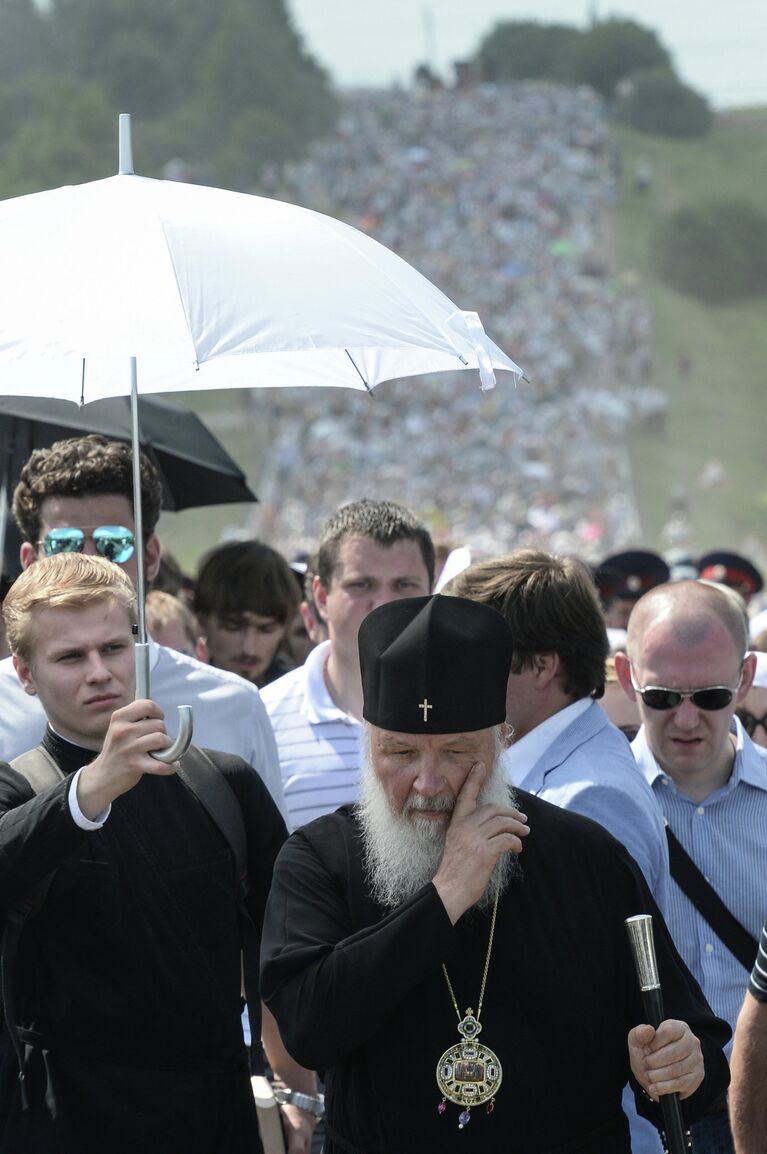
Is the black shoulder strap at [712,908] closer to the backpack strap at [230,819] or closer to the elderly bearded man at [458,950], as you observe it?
the elderly bearded man at [458,950]

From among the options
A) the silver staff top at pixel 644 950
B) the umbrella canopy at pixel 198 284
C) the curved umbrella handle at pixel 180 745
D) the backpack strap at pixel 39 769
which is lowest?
the silver staff top at pixel 644 950

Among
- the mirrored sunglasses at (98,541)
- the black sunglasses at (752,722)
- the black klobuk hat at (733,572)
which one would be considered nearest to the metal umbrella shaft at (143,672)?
the mirrored sunglasses at (98,541)

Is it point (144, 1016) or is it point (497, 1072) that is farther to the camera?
point (144, 1016)

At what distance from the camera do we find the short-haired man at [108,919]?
108 inches

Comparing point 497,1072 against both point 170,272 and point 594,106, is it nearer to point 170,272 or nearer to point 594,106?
point 170,272

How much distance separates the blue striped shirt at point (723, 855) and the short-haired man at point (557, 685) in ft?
1.15

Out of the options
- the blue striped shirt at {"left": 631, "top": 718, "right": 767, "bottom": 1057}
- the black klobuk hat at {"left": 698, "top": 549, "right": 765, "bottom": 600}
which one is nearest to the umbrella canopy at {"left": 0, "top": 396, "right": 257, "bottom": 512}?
the blue striped shirt at {"left": 631, "top": 718, "right": 767, "bottom": 1057}

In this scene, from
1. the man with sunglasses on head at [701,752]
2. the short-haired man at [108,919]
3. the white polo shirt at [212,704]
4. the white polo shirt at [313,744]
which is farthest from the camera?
the white polo shirt at [313,744]

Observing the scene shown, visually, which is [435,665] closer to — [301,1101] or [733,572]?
[301,1101]

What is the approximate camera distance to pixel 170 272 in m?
2.95

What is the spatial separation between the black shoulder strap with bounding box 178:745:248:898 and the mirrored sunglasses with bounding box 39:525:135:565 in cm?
93

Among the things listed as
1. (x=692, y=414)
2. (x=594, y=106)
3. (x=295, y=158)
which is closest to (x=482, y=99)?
(x=594, y=106)

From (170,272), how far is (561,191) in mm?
60059

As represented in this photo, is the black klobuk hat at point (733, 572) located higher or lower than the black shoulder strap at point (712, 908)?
higher
